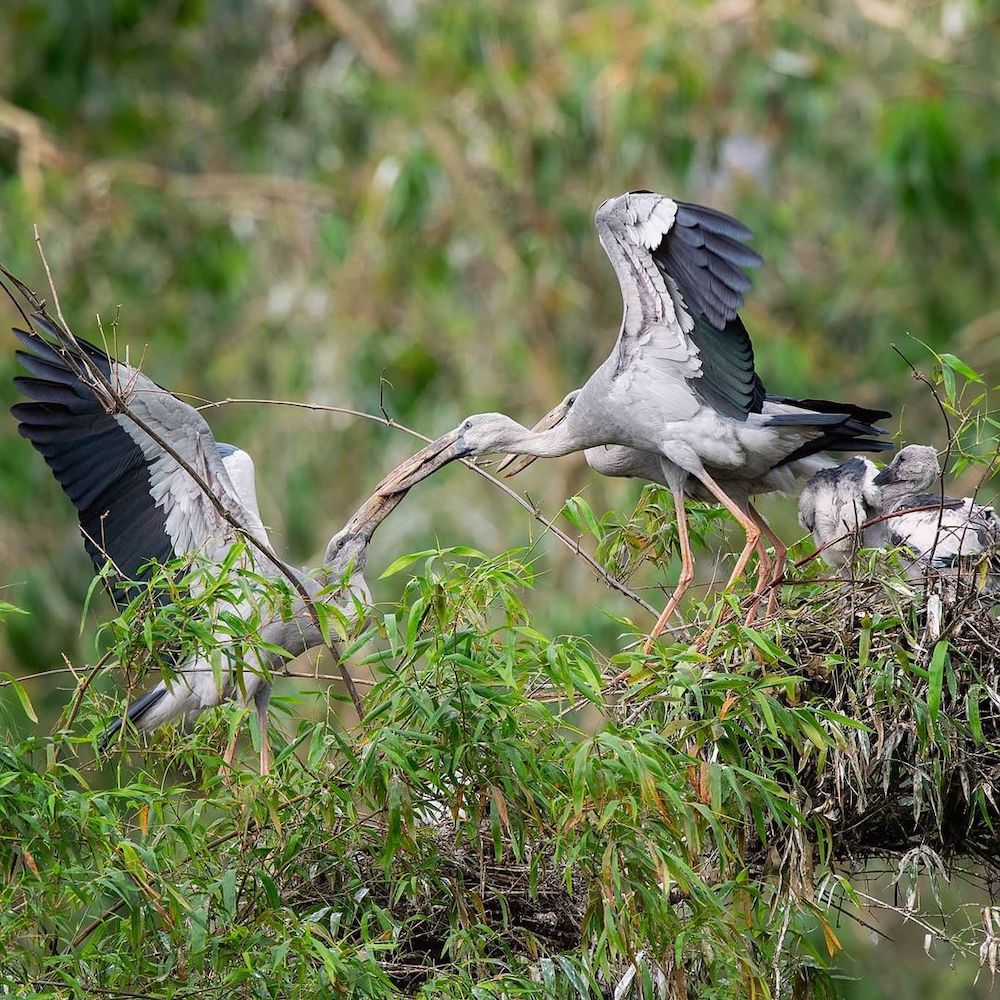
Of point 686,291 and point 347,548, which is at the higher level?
point 686,291

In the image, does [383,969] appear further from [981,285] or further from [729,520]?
[981,285]

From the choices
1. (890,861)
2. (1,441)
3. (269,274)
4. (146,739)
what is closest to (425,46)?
(269,274)

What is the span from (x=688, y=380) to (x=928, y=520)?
2.93 feet

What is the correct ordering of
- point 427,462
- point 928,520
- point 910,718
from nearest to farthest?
1. point 910,718
2. point 928,520
3. point 427,462

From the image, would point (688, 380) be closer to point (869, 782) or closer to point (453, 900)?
point (869, 782)

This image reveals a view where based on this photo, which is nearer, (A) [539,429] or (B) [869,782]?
(B) [869,782]

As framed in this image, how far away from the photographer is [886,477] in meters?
5.88

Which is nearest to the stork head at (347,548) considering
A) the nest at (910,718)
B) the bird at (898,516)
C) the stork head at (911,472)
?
the bird at (898,516)

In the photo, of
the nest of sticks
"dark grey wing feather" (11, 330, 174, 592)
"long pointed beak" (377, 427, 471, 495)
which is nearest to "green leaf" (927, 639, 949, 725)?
the nest of sticks

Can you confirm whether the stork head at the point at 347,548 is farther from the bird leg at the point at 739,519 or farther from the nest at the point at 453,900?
the nest at the point at 453,900

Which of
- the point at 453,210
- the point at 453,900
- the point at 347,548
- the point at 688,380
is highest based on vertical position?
the point at 688,380

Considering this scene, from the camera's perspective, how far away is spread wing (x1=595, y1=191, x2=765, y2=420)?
5.62 meters

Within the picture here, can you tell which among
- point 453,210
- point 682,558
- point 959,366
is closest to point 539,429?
point 682,558

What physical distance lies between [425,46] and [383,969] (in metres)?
9.70
